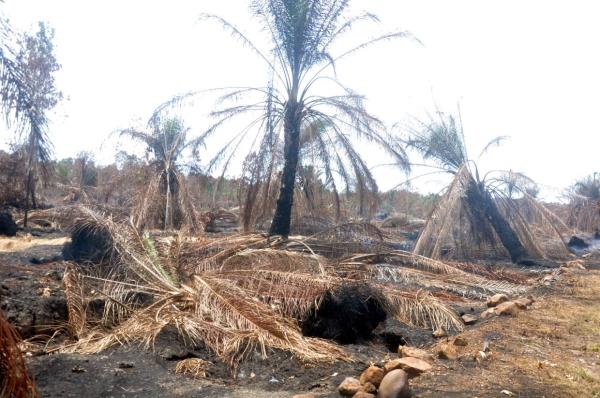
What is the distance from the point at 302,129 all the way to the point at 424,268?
495 cm

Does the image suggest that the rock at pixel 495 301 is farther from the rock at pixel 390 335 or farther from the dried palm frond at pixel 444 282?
the rock at pixel 390 335

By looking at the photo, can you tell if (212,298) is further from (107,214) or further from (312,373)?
(107,214)

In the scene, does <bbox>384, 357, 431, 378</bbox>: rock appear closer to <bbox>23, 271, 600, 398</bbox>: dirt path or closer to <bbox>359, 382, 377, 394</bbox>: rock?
<bbox>23, 271, 600, 398</bbox>: dirt path

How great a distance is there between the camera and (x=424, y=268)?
10570mm

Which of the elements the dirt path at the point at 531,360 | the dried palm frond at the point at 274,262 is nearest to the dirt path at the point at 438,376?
the dirt path at the point at 531,360

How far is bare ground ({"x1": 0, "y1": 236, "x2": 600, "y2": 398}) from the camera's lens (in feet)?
14.8

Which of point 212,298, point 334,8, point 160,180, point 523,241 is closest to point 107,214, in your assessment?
point 212,298

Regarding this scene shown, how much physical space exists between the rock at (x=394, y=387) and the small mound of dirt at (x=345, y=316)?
2403 mm

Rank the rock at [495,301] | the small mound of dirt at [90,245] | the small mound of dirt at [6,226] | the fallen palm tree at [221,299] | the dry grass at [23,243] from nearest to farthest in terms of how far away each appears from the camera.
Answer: the fallen palm tree at [221,299] < the small mound of dirt at [90,245] < the rock at [495,301] < the dry grass at [23,243] < the small mound of dirt at [6,226]

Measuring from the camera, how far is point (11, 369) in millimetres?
3326

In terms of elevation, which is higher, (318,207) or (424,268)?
(318,207)

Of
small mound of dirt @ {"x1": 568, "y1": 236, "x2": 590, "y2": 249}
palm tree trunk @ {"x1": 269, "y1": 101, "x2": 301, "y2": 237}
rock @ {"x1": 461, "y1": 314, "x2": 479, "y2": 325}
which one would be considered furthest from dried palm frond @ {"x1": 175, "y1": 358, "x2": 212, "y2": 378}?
small mound of dirt @ {"x1": 568, "y1": 236, "x2": 590, "y2": 249}

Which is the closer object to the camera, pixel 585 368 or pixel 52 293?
pixel 585 368

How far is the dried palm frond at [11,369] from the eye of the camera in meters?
3.31
